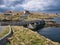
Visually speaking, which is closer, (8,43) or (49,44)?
(8,43)

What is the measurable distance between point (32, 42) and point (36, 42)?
2.63 feet

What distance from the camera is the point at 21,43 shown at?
36.5 meters

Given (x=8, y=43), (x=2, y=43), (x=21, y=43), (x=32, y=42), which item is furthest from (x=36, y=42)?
(x=2, y=43)

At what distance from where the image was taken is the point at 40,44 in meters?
37.3

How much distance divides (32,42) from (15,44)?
3861mm

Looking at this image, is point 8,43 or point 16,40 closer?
point 8,43

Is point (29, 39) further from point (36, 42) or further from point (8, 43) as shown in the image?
point (8, 43)

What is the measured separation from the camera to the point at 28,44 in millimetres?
36812

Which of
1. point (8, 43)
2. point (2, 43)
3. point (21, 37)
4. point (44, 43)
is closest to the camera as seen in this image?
point (2, 43)

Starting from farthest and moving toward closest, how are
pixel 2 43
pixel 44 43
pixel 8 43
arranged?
pixel 44 43 < pixel 8 43 < pixel 2 43

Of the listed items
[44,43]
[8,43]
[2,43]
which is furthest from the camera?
[44,43]

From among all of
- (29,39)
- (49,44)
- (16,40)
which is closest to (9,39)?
(16,40)

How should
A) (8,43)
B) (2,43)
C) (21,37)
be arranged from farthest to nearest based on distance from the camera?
(21,37) < (8,43) < (2,43)

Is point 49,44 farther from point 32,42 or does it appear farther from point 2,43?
point 2,43
